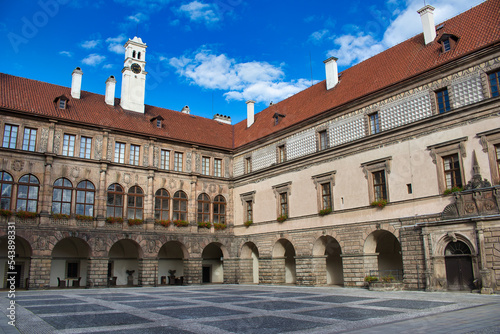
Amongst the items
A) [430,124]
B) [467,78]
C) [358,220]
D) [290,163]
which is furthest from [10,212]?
[467,78]

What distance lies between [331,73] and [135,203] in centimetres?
1594

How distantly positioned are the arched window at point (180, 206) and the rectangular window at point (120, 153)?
4.54 m

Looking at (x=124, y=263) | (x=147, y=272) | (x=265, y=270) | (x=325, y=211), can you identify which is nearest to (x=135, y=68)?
(x=124, y=263)

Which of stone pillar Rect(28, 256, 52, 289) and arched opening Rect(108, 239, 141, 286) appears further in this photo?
arched opening Rect(108, 239, 141, 286)

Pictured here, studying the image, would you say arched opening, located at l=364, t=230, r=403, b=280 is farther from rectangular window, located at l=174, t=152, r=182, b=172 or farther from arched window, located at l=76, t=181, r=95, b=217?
arched window, located at l=76, t=181, r=95, b=217

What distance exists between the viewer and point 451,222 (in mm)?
18688

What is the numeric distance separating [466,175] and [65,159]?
22.6 m

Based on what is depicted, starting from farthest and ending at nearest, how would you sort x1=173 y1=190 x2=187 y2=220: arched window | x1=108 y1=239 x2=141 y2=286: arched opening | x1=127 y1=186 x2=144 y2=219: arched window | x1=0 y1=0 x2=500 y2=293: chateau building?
x1=173 y1=190 x2=187 y2=220: arched window, x1=108 y1=239 x2=141 y2=286: arched opening, x1=127 y1=186 x2=144 y2=219: arched window, x1=0 y1=0 x2=500 y2=293: chateau building

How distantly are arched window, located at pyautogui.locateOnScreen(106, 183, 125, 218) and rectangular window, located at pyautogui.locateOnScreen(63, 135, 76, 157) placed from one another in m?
3.30

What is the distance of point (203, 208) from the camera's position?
32.1 metres

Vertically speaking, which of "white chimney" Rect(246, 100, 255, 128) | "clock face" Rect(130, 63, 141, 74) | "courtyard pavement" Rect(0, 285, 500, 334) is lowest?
"courtyard pavement" Rect(0, 285, 500, 334)

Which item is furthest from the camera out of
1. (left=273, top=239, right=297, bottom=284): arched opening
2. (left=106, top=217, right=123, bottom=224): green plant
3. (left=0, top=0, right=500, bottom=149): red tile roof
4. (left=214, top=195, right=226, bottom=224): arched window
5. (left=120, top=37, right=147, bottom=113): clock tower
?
(left=214, top=195, right=226, bottom=224): arched window

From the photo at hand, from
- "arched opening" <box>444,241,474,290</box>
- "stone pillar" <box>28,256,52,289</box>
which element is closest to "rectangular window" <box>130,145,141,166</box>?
"stone pillar" <box>28,256,52,289</box>

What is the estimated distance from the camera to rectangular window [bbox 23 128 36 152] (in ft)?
84.3
